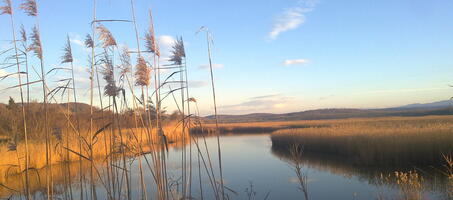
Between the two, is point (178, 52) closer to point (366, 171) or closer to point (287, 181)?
point (287, 181)

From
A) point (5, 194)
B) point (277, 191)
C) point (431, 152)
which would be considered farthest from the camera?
point (431, 152)

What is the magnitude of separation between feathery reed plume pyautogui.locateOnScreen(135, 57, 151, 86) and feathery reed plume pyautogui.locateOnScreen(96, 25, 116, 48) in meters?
0.33

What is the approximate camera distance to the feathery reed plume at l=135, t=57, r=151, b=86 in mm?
2576

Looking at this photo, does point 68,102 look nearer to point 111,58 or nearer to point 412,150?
point 111,58

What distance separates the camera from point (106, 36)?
2.60 meters

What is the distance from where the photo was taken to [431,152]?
9.72 meters

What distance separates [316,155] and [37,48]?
12144mm

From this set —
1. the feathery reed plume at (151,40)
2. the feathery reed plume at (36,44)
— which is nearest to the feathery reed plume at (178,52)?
the feathery reed plume at (151,40)

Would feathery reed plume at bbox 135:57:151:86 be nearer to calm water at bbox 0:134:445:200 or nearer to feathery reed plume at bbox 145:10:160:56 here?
feathery reed plume at bbox 145:10:160:56

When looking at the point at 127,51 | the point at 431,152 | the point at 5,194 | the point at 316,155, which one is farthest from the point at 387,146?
the point at 5,194

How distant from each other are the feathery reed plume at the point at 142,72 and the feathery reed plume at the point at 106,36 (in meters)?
0.33

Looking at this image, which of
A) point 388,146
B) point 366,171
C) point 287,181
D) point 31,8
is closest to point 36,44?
point 31,8

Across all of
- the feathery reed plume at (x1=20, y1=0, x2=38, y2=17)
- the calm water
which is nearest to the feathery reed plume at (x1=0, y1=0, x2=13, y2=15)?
the feathery reed plume at (x1=20, y1=0, x2=38, y2=17)

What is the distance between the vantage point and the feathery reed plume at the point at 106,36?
2532 millimetres
